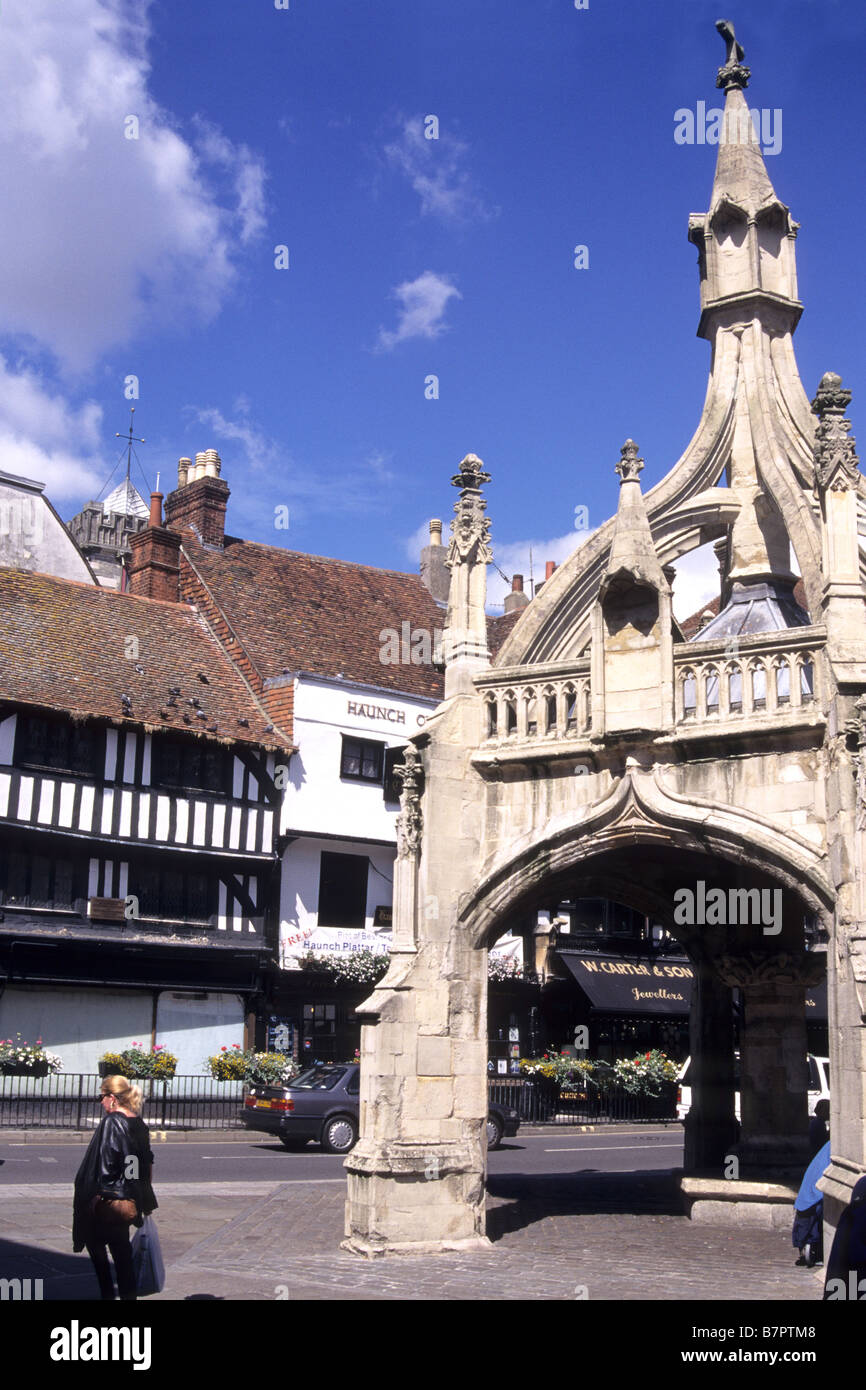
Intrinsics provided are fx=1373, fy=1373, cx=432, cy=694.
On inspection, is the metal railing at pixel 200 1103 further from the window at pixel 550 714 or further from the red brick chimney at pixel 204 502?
the window at pixel 550 714

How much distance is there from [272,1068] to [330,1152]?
4.73 meters

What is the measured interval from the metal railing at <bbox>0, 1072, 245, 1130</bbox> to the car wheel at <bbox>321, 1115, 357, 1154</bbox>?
3341 millimetres

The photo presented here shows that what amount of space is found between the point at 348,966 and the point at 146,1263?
2241 cm

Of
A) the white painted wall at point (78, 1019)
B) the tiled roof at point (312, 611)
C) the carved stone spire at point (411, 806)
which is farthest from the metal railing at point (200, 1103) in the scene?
the carved stone spire at point (411, 806)

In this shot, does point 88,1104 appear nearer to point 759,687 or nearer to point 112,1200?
point 759,687

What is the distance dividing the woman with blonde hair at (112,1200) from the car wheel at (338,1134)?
14.5 m

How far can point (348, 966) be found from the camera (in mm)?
29672

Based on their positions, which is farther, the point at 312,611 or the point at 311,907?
the point at 312,611

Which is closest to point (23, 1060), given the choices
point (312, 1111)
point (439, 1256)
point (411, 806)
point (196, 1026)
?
point (196, 1026)

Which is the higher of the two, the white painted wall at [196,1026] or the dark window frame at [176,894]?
the dark window frame at [176,894]

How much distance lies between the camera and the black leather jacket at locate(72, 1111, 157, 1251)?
729 centimetres

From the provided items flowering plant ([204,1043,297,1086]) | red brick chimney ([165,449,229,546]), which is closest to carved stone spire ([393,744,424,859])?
flowering plant ([204,1043,297,1086])

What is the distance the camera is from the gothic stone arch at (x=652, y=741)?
10.2 meters
